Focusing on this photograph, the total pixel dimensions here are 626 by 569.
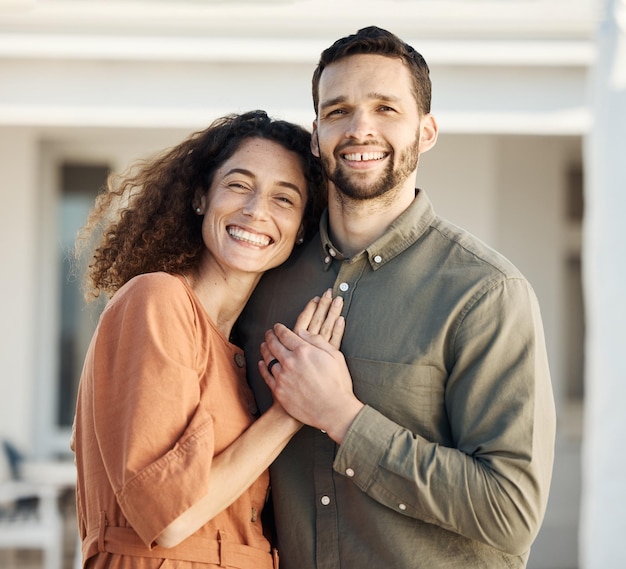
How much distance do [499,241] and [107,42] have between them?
9.45 ft

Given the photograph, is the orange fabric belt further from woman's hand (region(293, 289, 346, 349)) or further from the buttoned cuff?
woman's hand (region(293, 289, 346, 349))

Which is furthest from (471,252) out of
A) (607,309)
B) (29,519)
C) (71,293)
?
(71,293)

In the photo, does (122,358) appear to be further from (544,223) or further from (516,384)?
(544,223)

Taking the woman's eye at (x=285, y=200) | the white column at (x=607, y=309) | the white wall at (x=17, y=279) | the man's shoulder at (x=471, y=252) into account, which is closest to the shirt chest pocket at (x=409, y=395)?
the man's shoulder at (x=471, y=252)

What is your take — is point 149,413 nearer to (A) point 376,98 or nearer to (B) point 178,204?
(B) point 178,204

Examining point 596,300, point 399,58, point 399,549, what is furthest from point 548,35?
point 399,549

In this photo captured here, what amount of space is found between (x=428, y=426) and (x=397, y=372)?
5.1 inches

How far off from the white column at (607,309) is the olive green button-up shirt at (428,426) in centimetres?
137

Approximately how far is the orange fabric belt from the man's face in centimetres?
81

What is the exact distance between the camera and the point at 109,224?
2.43 meters

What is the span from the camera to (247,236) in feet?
7.08

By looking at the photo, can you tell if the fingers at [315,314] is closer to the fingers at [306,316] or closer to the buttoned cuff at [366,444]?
the fingers at [306,316]

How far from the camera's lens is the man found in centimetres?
185

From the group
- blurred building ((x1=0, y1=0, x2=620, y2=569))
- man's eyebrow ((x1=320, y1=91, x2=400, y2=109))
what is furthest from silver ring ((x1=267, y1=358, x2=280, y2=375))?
blurred building ((x1=0, y1=0, x2=620, y2=569))
